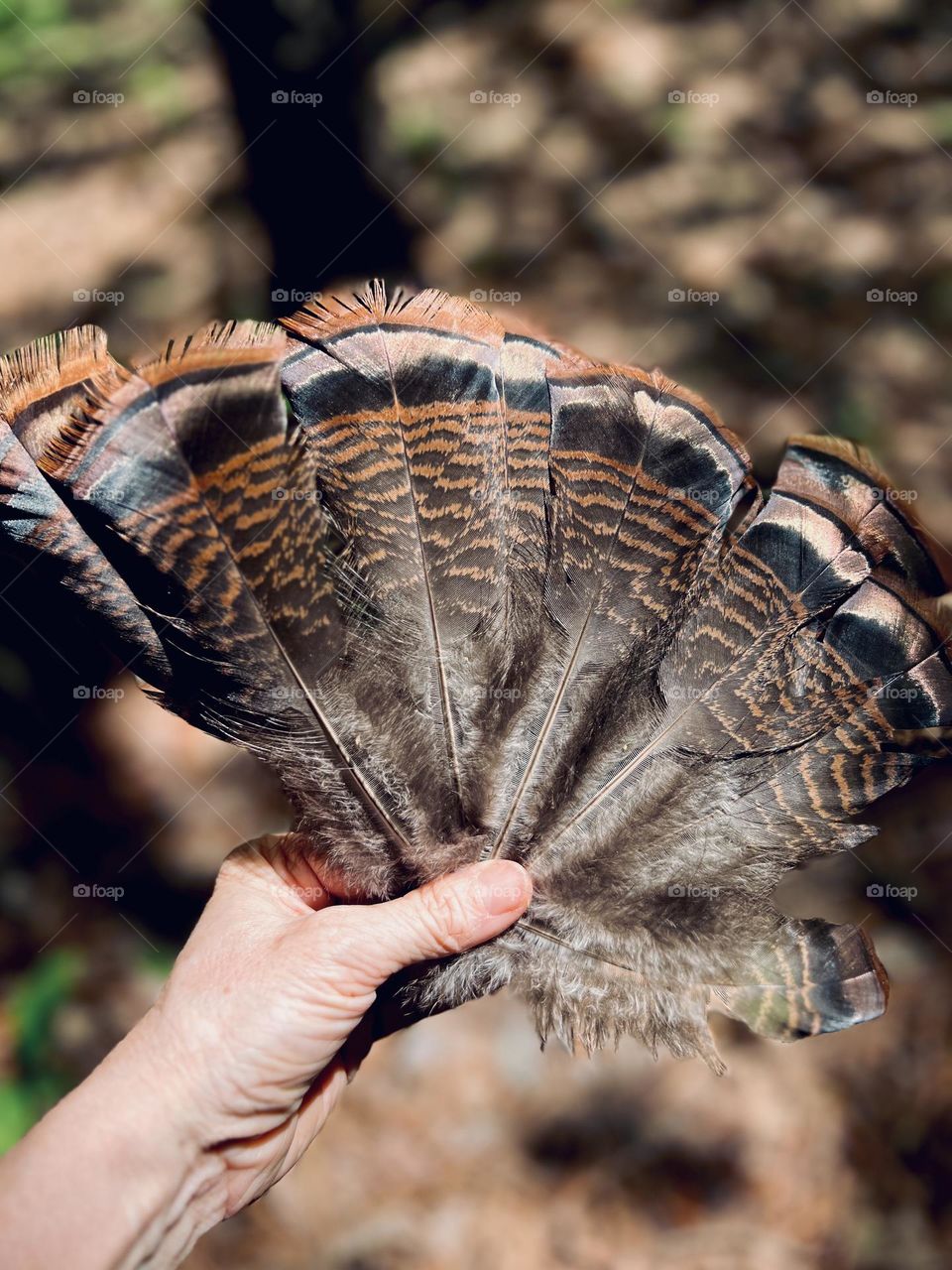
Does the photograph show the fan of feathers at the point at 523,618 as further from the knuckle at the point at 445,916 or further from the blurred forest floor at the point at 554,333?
the blurred forest floor at the point at 554,333

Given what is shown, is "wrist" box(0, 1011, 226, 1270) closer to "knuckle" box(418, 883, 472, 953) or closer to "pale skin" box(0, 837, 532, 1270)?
"pale skin" box(0, 837, 532, 1270)

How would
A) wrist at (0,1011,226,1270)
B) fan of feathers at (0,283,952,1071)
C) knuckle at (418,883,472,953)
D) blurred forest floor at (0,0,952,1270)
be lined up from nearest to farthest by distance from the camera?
fan of feathers at (0,283,952,1071) < wrist at (0,1011,226,1270) < knuckle at (418,883,472,953) < blurred forest floor at (0,0,952,1270)

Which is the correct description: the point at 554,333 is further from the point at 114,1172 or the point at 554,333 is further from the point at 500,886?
the point at 114,1172

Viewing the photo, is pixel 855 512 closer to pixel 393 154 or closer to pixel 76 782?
pixel 76 782

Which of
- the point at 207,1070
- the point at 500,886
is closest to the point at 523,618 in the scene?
the point at 500,886

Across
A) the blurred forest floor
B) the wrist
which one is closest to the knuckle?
the wrist

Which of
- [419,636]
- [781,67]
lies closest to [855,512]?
[419,636]
